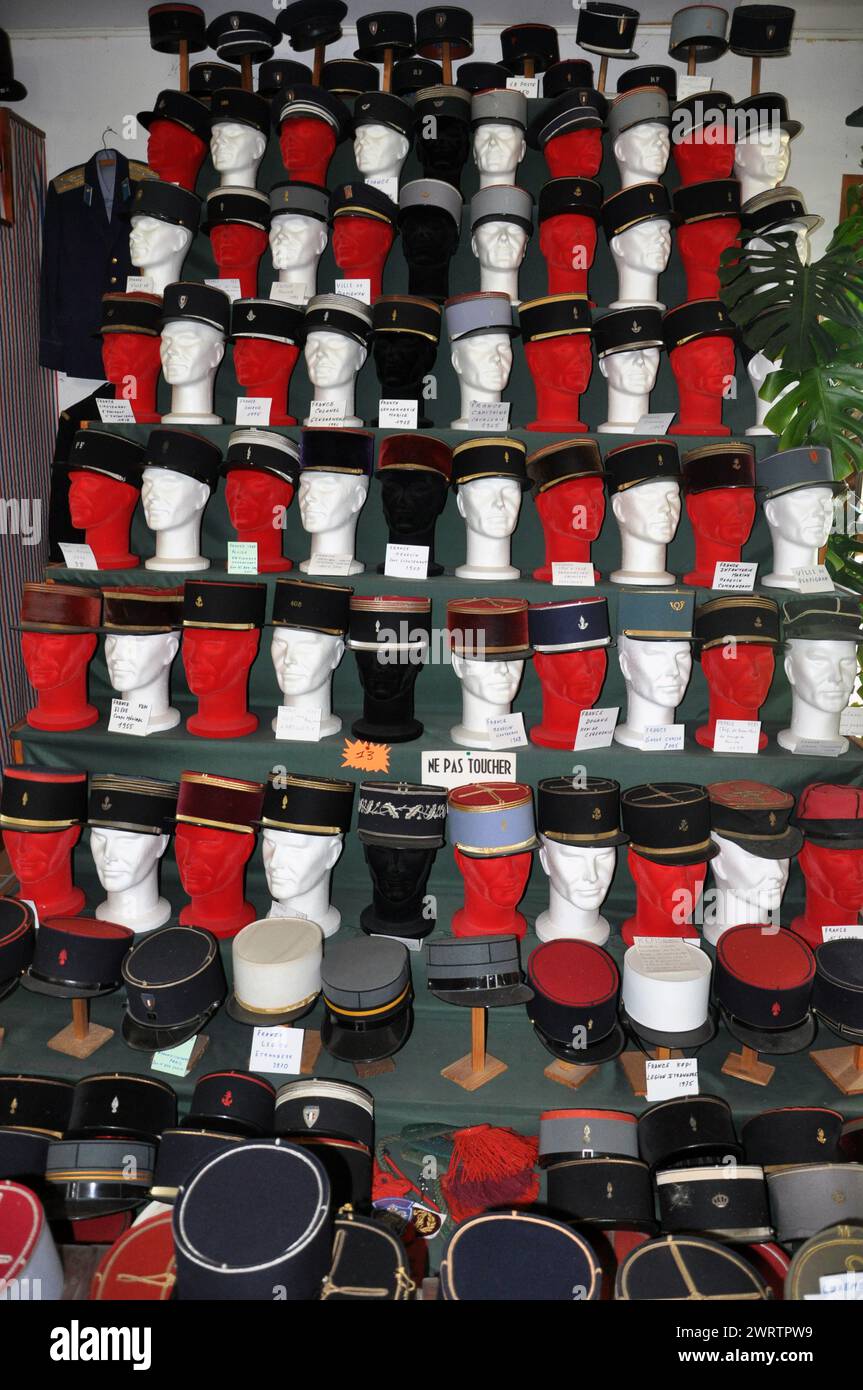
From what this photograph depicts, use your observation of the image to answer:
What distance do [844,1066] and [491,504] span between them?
2.03m

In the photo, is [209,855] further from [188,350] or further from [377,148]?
[377,148]

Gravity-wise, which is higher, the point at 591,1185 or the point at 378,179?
the point at 378,179

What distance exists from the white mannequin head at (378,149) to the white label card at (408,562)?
176cm

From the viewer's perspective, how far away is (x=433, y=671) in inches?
127

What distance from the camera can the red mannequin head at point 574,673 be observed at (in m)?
2.77

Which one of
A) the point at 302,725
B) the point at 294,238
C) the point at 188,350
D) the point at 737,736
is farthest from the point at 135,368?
the point at 737,736

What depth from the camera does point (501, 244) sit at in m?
3.28

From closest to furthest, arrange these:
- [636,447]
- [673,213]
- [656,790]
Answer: [656,790]
[636,447]
[673,213]

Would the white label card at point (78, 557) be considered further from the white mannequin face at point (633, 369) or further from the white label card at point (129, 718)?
the white mannequin face at point (633, 369)
